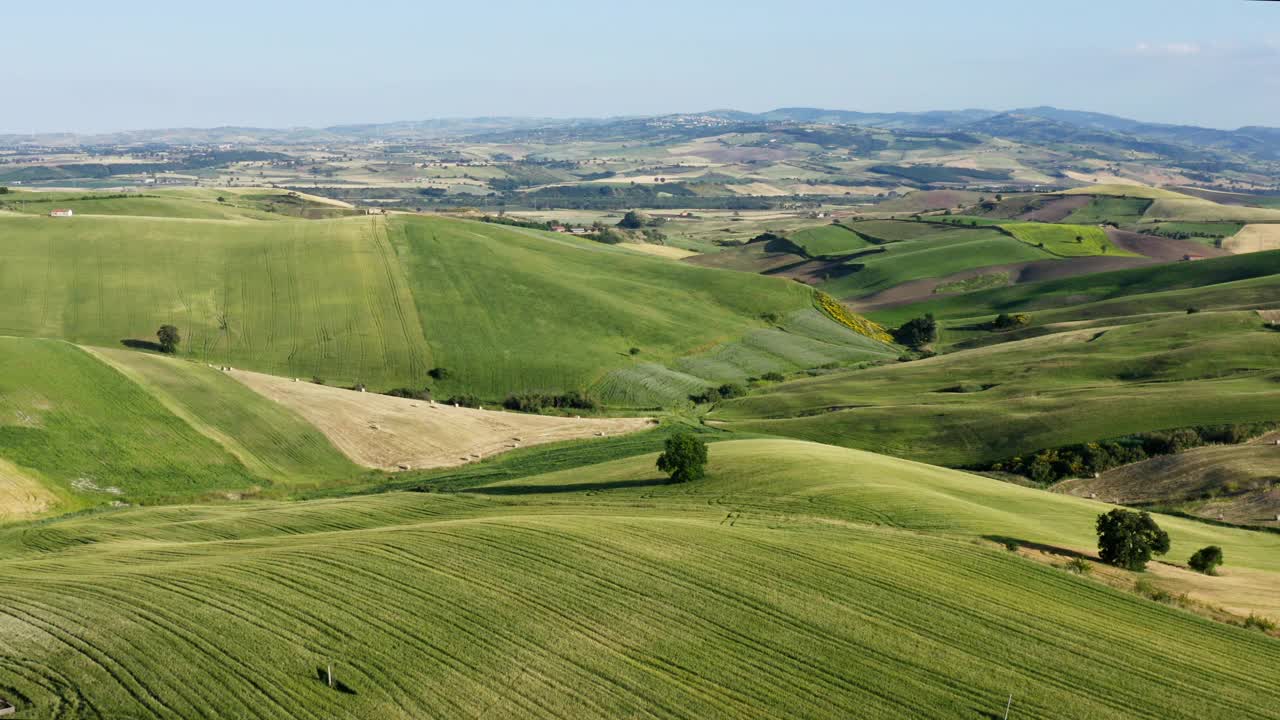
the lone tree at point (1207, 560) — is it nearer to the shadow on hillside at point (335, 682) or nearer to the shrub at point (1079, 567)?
the shrub at point (1079, 567)

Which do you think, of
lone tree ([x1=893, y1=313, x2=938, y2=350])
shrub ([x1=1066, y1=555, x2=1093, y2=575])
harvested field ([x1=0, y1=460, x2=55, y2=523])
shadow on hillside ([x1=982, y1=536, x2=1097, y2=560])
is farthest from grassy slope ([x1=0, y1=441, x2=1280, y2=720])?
lone tree ([x1=893, y1=313, x2=938, y2=350])

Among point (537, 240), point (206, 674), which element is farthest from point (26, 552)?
point (537, 240)

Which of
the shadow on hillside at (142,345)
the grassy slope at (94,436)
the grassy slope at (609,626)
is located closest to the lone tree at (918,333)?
the grassy slope at (609,626)

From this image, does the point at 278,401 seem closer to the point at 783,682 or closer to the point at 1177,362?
the point at 783,682

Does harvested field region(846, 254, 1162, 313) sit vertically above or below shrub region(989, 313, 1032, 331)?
above

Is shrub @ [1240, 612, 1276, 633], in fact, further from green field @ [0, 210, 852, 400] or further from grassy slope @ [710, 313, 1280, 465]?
green field @ [0, 210, 852, 400]
